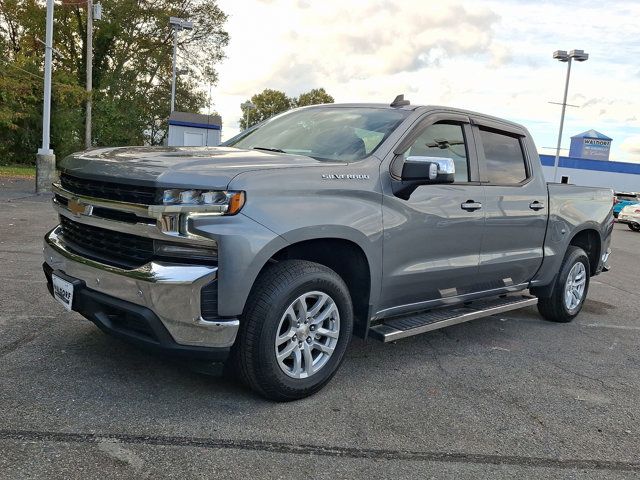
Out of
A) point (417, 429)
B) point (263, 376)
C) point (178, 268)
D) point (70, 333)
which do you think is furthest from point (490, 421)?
point (70, 333)

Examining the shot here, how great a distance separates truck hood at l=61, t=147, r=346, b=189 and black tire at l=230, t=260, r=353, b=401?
0.62 metres

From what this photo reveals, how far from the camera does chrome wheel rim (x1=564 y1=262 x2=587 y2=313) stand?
6.14m

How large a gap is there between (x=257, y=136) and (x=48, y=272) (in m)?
1.94

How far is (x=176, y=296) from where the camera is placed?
3160 mm

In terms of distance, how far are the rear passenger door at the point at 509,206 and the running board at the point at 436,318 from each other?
186mm

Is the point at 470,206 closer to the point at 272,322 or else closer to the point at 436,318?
the point at 436,318

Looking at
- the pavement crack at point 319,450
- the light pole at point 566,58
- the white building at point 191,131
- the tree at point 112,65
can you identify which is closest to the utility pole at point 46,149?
the tree at point 112,65

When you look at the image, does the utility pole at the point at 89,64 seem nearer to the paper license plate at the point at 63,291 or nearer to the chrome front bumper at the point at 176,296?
the paper license plate at the point at 63,291

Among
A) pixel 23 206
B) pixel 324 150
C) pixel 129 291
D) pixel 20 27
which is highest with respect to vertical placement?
pixel 20 27

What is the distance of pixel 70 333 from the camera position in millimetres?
4625

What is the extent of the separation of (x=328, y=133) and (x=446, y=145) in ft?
3.10

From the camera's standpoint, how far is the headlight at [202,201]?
316cm

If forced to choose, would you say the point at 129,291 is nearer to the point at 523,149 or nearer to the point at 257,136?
the point at 257,136

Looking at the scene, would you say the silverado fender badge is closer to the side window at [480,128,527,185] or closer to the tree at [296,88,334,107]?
the side window at [480,128,527,185]
